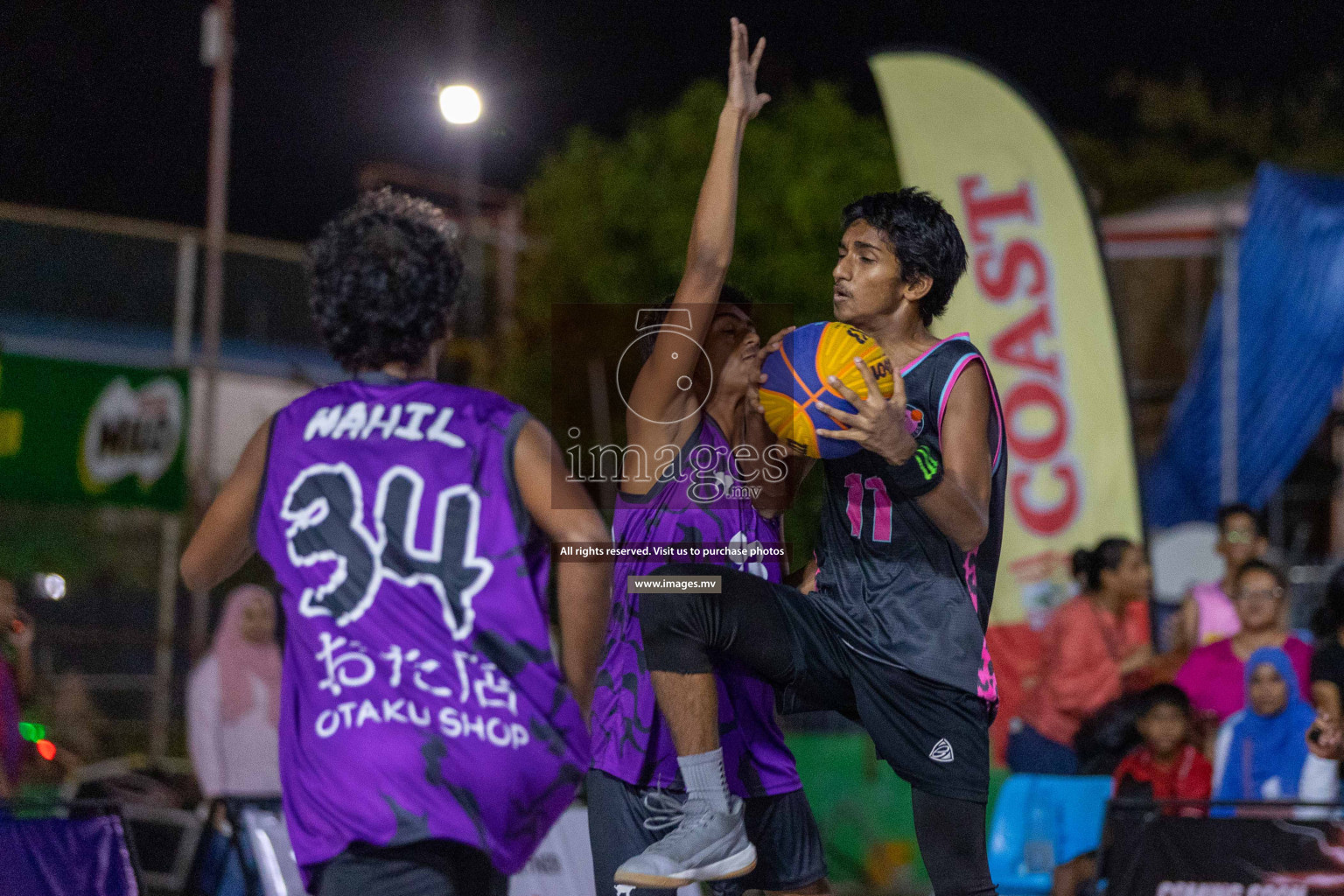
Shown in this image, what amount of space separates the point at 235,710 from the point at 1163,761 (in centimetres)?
511

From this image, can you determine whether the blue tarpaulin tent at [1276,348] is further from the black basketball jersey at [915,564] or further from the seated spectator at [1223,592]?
the black basketball jersey at [915,564]

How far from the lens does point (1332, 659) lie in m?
5.97

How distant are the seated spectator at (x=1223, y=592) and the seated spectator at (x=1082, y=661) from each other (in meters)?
0.35

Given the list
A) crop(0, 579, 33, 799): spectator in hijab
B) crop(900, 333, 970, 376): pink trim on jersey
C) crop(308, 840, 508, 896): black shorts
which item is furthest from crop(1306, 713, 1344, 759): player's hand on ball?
crop(0, 579, 33, 799): spectator in hijab

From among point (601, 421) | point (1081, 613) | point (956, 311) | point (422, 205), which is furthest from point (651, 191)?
point (422, 205)

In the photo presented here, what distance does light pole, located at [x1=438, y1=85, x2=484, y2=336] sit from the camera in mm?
6875

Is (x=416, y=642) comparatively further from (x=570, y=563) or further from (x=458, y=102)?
(x=458, y=102)

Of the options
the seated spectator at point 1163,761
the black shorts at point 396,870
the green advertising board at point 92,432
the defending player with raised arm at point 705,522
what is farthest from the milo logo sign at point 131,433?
the black shorts at point 396,870

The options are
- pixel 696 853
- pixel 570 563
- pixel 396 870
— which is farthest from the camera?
pixel 696 853

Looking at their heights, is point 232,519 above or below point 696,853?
above

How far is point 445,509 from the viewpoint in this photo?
277cm

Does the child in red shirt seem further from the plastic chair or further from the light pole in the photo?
the light pole

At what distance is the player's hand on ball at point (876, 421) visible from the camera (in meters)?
3.31

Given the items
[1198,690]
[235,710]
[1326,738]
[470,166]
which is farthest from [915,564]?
[470,166]
